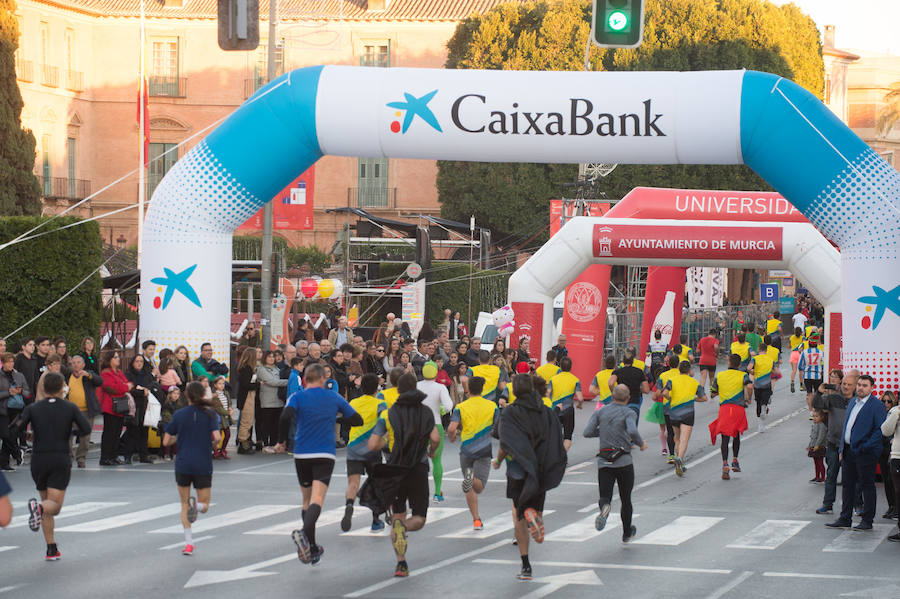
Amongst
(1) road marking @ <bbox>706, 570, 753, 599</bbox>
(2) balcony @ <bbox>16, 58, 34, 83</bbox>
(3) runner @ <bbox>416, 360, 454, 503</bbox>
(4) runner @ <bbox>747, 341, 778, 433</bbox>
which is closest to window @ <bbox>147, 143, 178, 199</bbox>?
(2) balcony @ <bbox>16, 58, 34, 83</bbox>

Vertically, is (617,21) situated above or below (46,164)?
below

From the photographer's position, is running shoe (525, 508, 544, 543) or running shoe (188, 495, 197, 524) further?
running shoe (188, 495, 197, 524)

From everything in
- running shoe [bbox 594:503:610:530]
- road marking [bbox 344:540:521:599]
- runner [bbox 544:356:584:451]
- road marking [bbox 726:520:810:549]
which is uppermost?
runner [bbox 544:356:584:451]

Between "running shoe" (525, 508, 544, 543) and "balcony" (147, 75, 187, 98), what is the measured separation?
5181 cm

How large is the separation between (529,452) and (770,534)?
10.9 ft

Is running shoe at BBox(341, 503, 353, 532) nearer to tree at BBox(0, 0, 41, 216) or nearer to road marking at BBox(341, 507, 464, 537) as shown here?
road marking at BBox(341, 507, 464, 537)

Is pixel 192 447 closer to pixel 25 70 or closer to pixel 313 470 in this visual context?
pixel 313 470

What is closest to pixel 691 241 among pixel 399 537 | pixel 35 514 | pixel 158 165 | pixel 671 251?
pixel 671 251

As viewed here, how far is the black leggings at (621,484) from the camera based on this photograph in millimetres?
12820

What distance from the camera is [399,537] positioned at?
11000 mm

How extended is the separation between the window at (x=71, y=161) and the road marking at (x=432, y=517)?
4688cm

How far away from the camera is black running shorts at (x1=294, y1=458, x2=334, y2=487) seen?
11.7 metres

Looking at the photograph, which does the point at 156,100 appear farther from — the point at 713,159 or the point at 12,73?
the point at 713,159

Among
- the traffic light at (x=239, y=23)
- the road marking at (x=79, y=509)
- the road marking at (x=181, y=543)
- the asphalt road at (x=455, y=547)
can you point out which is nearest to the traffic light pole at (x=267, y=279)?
the asphalt road at (x=455, y=547)
